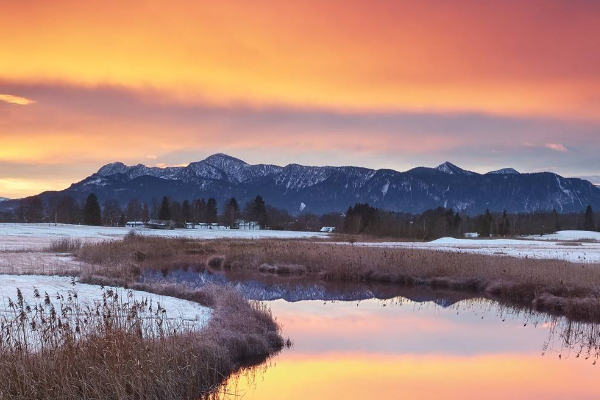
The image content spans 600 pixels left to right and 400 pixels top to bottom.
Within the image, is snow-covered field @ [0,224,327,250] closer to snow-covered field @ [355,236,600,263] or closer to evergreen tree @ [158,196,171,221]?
snow-covered field @ [355,236,600,263]

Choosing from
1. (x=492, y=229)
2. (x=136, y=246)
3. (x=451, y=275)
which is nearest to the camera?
(x=451, y=275)

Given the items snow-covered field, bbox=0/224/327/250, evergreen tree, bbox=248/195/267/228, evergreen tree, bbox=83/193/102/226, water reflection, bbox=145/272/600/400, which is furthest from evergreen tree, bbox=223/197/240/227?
water reflection, bbox=145/272/600/400

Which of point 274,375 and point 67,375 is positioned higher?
point 67,375

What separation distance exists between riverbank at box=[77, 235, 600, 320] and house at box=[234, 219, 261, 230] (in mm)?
85503

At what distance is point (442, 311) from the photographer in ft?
81.5

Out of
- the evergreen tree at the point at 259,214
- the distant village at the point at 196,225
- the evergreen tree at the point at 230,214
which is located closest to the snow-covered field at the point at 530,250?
the distant village at the point at 196,225

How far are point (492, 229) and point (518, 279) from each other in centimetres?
10950

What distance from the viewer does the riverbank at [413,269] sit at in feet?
85.8

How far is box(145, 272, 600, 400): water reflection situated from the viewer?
13468mm

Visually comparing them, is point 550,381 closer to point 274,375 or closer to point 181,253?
point 274,375

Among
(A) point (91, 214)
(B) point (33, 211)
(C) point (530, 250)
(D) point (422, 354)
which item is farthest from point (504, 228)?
(B) point (33, 211)

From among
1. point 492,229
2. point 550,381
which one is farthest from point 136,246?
point 492,229

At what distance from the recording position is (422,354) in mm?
17047

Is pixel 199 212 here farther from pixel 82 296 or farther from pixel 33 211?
pixel 82 296
